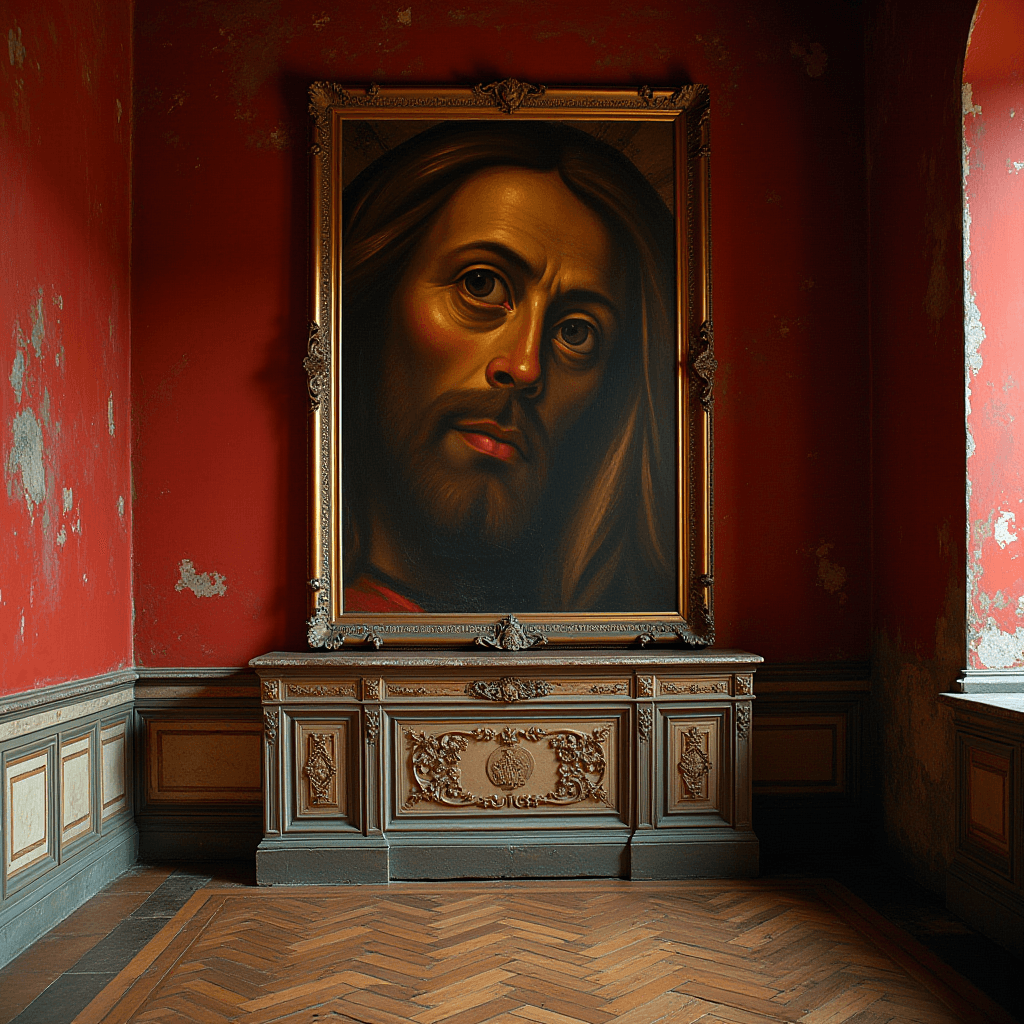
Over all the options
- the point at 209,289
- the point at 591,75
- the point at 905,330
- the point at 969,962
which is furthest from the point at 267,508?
the point at 969,962

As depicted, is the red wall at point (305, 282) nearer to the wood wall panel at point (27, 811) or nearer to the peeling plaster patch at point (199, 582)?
the peeling plaster patch at point (199, 582)

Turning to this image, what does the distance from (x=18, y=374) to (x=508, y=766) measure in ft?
8.16

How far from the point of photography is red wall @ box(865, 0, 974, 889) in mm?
3615

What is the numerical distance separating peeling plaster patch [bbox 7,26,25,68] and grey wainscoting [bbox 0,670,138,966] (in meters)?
2.30

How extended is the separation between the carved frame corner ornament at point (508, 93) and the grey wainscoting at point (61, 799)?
3.18m

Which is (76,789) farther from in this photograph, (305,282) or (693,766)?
(693,766)

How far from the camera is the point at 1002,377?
3.54m

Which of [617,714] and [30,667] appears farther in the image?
[617,714]

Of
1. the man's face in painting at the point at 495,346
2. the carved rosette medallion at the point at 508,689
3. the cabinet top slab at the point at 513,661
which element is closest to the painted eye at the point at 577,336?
the man's face in painting at the point at 495,346

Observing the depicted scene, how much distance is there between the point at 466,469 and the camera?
426 cm

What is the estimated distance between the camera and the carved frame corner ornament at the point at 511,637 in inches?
164

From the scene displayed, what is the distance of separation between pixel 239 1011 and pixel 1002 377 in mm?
3520

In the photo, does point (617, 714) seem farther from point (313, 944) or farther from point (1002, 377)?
point (1002, 377)

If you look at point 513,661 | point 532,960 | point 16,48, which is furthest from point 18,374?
point 532,960
